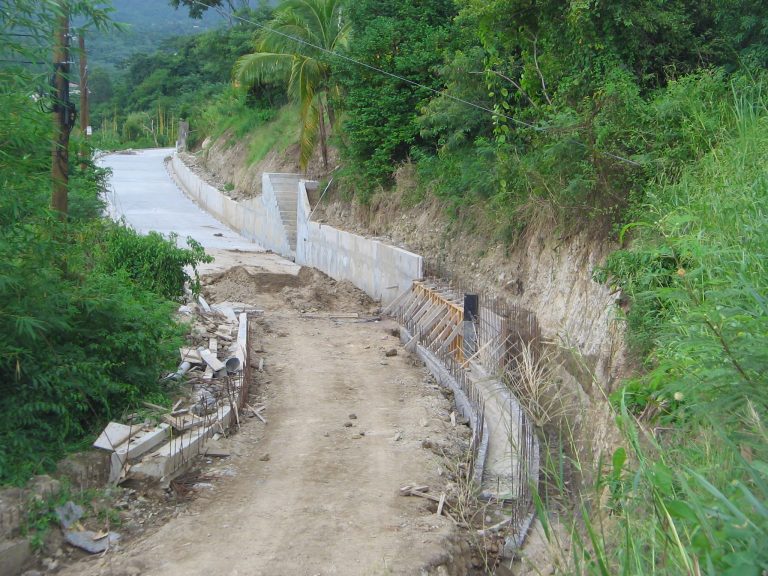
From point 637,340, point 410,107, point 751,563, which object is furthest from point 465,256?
point 751,563

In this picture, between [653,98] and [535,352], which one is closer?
[535,352]

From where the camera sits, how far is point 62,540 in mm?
7145

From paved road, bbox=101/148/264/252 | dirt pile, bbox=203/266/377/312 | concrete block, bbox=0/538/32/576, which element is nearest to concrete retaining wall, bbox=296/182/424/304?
dirt pile, bbox=203/266/377/312

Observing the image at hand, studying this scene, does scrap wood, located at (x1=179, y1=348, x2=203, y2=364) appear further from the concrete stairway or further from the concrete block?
the concrete stairway

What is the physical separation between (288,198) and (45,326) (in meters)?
22.0

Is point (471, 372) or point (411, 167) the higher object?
point (411, 167)

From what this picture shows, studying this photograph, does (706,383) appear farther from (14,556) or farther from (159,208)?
(159,208)

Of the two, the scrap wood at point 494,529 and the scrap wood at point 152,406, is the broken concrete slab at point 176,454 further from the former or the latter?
the scrap wood at point 494,529

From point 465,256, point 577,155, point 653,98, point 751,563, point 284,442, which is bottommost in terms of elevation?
point 284,442

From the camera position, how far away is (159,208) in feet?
122

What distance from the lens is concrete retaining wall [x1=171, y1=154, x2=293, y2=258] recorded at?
29.5m

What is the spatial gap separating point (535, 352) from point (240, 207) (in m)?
25.9

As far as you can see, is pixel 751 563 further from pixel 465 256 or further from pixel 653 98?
pixel 465 256

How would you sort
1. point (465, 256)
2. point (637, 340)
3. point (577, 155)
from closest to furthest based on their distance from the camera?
1. point (637, 340)
2. point (577, 155)
3. point (465, 256)
